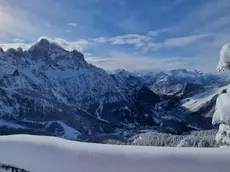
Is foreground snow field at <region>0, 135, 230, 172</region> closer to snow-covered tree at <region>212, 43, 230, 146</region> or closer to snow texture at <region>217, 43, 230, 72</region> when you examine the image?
snow-covered tree at <region>212, 43, 230, 146</region>

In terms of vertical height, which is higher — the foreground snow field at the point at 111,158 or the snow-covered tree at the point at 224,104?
the snow-covered tree at the point at 224,104

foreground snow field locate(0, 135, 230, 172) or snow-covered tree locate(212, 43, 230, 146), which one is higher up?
snow-covered tree locate(212, 43, 230, 146)

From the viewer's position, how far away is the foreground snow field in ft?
15.0

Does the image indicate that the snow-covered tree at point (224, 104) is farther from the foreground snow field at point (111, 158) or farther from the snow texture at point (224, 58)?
the foreground snow field at point (111, 158)

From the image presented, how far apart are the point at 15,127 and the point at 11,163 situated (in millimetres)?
196421

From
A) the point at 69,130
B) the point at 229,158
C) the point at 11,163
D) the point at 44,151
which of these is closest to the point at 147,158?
the point at 229,158

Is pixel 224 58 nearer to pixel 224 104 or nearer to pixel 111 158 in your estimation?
pixel 224 104

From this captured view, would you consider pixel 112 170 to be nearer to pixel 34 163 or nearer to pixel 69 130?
pixel 34 163

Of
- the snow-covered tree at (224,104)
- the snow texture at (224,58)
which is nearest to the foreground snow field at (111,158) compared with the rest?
the snow-covered tree at (224,104)

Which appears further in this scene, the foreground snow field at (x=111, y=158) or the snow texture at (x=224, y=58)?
the snow texture at (x=224, y=58)

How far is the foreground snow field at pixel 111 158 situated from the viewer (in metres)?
4.57

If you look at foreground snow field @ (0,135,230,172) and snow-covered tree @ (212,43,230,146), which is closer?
foreground snow field @ (0,135,230,172)

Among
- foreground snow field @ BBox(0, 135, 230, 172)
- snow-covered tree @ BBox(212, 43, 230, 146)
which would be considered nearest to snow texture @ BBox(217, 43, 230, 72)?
snow-covered tree @ BBox(212, 43, 230, 146)

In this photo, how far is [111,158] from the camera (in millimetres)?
4836
